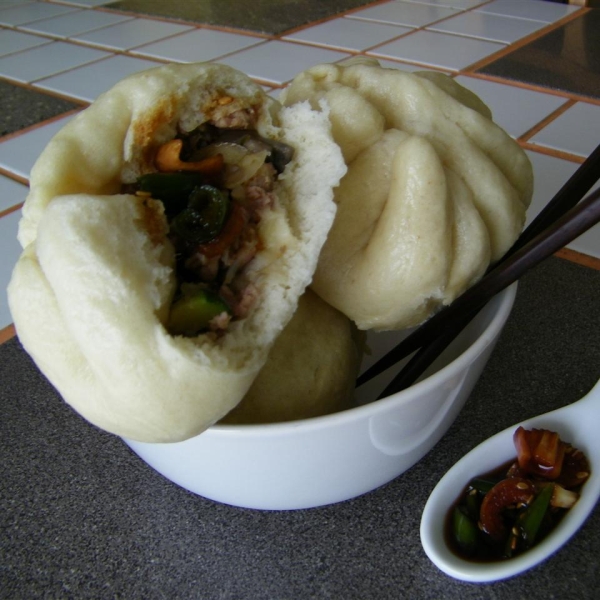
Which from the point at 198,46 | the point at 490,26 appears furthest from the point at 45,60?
the point at 490,26

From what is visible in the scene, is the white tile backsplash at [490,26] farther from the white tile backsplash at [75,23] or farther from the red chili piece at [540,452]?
the red chili piece at [540,452]

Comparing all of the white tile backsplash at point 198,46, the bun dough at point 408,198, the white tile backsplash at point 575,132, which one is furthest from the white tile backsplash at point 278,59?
the bun dough at point 408,198

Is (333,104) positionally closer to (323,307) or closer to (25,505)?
(323,307)

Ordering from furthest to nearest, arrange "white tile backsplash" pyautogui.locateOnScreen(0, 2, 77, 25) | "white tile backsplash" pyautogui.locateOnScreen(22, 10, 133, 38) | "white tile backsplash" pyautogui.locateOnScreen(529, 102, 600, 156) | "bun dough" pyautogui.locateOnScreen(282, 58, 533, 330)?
"white tile backsplash" pyautogui.locateOnScreen(0, 2, 77, 25) → "white tile backsplash" pyautogui.locateOnScreen(22, 10, 133, 38) → "white tile backsplash" pyautogui.locateOnScreen(529, 102, 600, 156) → "bun dough" pyautogui.locateOnScreen(282, 58, 533, 330)

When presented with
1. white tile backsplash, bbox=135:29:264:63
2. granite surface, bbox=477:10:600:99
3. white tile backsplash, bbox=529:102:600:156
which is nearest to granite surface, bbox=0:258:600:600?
white tile backsplash, bbox=529:102:600:156

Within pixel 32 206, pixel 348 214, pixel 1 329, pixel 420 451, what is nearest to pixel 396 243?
pixel 348 214

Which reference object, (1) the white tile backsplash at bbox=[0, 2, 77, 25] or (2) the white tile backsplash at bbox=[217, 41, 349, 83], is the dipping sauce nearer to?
(2) the white tile backsplash at bbox=[217, 41, 349, 83]
